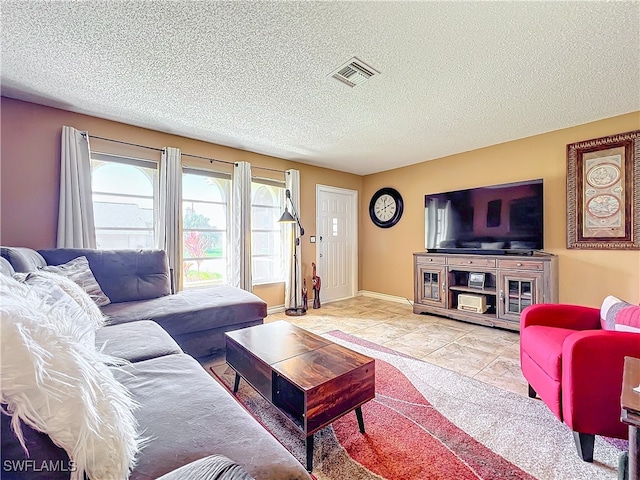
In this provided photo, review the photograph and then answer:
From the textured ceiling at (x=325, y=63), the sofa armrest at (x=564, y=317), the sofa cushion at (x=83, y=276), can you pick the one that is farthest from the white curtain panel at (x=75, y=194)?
the sofa armrest at (x=564, y=317)

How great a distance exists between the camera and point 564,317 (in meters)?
1.87

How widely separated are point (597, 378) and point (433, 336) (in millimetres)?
1851

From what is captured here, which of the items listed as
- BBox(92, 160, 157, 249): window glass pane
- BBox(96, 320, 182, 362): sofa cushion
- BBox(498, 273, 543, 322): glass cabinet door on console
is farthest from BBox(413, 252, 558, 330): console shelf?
BBox(92, 160, 157, 249): window glass pane

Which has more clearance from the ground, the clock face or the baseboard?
the clock face

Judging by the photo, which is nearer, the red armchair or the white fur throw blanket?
the white fur throw blanket

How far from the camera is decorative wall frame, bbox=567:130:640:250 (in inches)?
106

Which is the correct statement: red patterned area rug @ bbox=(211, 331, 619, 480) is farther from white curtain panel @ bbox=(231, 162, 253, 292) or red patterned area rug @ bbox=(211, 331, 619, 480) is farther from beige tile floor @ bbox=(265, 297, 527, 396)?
white curtain panel @ bbox=(231, 162, 253, 292)

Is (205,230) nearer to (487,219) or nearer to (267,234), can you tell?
(267,234)

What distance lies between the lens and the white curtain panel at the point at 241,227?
3.66m

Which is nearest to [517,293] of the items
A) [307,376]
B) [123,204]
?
[307,376]

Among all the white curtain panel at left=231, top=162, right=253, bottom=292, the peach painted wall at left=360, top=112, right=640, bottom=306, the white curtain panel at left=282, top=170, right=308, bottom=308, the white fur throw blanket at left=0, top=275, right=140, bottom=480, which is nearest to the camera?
the white fur throw blanket at left=0, top=275, right=140, bottom=480

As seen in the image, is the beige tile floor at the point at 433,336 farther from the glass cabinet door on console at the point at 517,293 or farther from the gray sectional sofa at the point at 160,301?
the gray sectional sofa at the point at 160,301

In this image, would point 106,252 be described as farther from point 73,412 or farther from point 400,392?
point 400,392

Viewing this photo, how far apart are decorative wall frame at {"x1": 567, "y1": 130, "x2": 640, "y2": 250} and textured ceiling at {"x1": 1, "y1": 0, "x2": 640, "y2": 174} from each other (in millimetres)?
348
